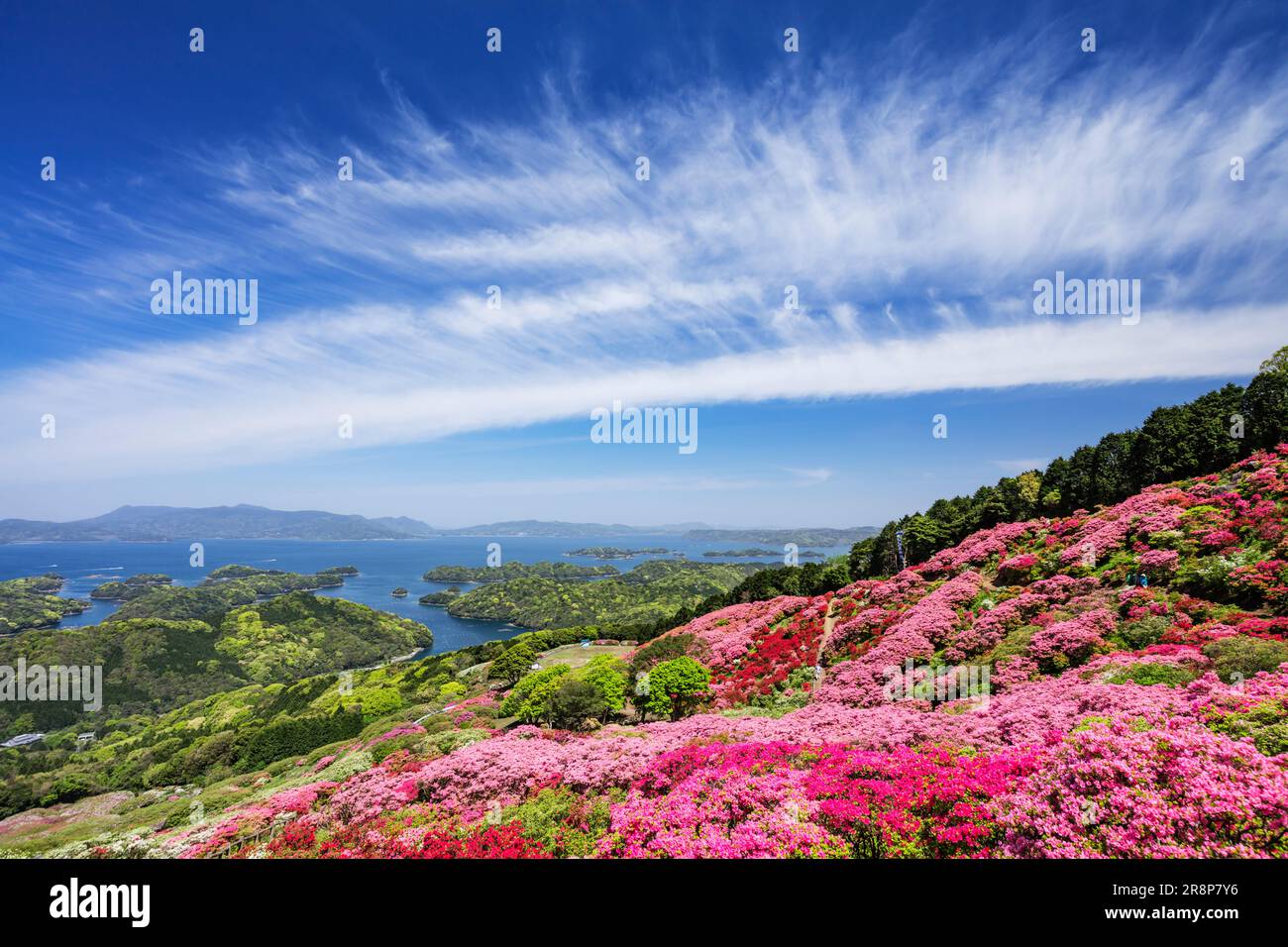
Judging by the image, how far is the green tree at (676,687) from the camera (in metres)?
19.0

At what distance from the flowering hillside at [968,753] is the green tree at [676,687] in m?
0.89

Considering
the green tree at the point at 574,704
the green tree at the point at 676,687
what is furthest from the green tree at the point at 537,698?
the green tree at the point at 676,687

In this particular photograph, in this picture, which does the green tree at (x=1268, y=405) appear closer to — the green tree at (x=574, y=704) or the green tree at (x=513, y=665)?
the green tree at (x=574, y=704)

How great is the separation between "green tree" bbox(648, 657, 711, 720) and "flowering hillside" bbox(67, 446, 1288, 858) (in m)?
0.89

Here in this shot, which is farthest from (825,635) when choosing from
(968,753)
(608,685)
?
(968,753)

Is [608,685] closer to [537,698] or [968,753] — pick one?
[537,698]

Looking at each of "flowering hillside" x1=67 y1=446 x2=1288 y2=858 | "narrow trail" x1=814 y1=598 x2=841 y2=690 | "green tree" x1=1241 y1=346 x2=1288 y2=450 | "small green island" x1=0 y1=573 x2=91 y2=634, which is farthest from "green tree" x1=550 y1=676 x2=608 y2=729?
"small green island" x1=0 y1=573 x2=91 y2=634

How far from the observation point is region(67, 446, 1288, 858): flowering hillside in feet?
19.8

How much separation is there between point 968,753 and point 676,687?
11.3 metres

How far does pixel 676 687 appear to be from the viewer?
19.0 metres

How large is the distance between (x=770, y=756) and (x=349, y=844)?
7941 mm

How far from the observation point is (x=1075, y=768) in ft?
20.9

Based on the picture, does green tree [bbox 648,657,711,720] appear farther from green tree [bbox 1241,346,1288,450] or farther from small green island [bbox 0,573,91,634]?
small green island [bbox 0,573,91,634]
